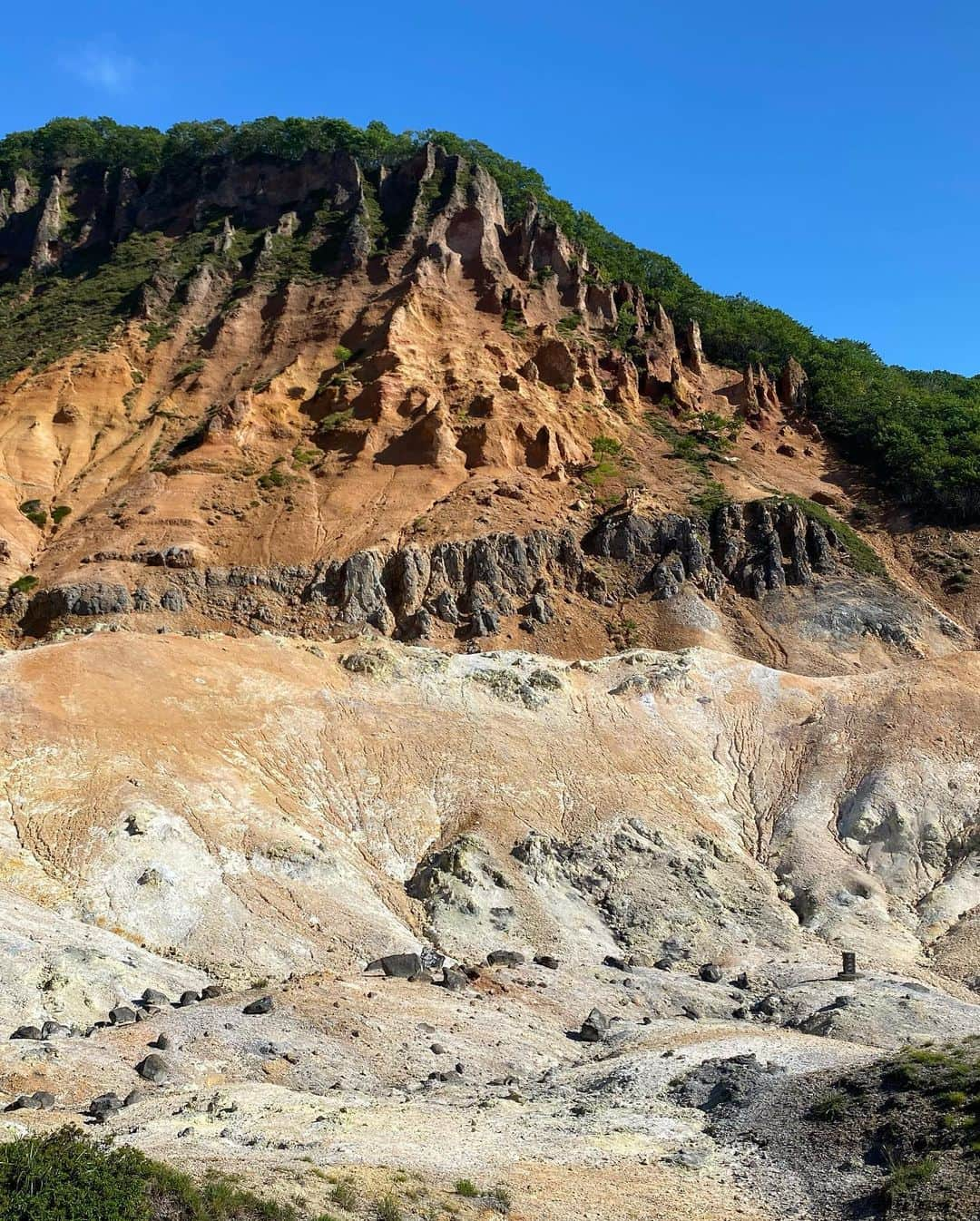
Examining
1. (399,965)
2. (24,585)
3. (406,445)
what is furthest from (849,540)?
(24,585)

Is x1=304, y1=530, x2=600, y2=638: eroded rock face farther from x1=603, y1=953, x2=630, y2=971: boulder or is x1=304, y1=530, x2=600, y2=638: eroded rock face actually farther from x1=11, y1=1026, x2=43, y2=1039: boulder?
x1=11, y1=1026, x2=43, y2=1039: boulder

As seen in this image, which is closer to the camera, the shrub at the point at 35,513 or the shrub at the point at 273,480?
the shrub at the point at 35,513

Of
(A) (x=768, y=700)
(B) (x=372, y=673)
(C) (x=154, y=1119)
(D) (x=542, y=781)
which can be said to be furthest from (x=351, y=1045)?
(A) (x=768, y=700)

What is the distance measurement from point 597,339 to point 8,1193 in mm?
72448

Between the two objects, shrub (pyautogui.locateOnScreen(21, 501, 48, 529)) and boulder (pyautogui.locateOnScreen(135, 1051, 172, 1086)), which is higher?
shrub (pyautogui.locateOnScreen(21, 501, 48, 529))

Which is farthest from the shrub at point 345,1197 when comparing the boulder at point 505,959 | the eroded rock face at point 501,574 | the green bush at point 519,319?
the green bush at point 519,319

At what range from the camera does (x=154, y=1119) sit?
740 inches

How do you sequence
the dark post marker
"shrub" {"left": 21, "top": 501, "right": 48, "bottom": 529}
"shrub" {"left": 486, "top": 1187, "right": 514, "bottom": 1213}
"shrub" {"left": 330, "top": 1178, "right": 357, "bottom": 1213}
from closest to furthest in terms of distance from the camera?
"shrub" {"left": 330, "top": 1178, "right": 357, "bottom": 1213} < "shrub" {"left": 486, "top": 1187, "right": 514, "bottom": 1213} < the dark post marker < "shrub" {"left": 21, "top": 501, "right": 48, "bottom": 529}

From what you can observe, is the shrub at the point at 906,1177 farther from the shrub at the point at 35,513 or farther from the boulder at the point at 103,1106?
the shrub at the point at 35,513

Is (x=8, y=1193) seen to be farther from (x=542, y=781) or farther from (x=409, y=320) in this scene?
(x=409, y=320)

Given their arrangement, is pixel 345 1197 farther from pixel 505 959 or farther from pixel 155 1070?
pixel 505 959

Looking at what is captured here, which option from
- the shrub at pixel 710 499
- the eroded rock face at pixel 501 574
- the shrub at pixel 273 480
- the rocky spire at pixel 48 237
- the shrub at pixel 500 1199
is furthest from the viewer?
the rocky spire at pixel 48 237

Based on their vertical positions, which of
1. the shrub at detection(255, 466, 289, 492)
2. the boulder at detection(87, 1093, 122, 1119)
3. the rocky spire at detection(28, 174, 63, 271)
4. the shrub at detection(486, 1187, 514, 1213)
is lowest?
the boulder at detection(87, 1093, 122, 1119)

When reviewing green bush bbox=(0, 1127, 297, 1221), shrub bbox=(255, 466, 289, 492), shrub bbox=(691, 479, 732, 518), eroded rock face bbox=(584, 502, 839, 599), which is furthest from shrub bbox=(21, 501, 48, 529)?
green bush bbox=(0, 1127, 297, 1221)
